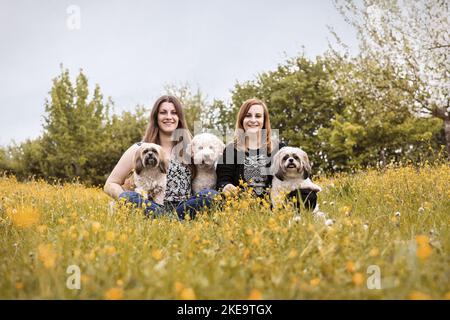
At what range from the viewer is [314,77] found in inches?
795

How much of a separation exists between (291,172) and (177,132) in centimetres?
178

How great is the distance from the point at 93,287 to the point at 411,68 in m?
13.0

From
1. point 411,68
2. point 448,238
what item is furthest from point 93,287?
point 411,68

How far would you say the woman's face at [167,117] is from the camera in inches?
207

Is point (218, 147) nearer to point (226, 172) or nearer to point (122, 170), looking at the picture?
point (226, 172)

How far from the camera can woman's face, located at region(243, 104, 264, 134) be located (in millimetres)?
5160

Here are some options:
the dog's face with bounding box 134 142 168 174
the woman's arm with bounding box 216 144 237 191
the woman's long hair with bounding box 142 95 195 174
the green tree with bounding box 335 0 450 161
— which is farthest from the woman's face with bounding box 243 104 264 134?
the green tree with bounding box 335 0 450 161

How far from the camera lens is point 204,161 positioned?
199 inches

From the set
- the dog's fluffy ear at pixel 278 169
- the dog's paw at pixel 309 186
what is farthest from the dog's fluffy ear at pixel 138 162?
the dog's paw at pixel 309 186

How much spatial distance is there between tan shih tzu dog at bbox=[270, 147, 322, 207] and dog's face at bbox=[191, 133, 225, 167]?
86 cm

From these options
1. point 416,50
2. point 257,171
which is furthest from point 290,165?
point 416,50

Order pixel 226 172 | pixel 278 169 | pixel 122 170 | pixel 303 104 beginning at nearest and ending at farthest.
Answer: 1. pixel 278 169
2. pixel 226 172
3. pixel 122 170
4. pixel 303 104

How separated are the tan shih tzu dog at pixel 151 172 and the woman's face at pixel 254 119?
3.89 ft

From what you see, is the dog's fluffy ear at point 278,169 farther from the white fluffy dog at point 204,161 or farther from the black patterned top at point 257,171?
the white fluffy dog at point 204,161
